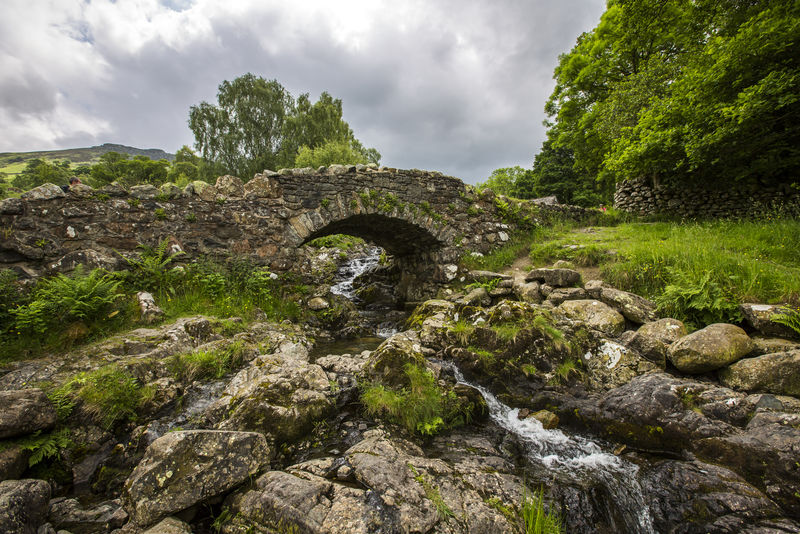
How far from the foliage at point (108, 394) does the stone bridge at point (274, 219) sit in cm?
366

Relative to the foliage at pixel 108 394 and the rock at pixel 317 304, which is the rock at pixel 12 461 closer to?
the foliage at pixel 108 394

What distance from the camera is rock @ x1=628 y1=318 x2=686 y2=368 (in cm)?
430

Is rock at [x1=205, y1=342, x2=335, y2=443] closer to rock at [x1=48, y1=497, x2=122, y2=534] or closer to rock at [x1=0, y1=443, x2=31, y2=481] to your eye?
rock at [x1=48, y1=497, x2=122, y2=534]

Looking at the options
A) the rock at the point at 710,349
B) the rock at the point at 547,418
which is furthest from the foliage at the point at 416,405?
the rock at the point at 710,349

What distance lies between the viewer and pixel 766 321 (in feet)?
13.3

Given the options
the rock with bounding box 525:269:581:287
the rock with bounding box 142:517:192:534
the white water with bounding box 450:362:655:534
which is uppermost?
the rock with bounding box 525:269:581:287

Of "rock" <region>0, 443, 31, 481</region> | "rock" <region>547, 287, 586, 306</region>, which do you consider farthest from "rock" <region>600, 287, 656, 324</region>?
"rock" <region>0, 443, 31, 481</region>

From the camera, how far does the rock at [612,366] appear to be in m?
4.29

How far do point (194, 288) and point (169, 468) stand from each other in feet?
17.8

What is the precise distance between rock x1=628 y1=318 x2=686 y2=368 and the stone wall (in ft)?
21.1

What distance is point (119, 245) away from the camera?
6.42 meters

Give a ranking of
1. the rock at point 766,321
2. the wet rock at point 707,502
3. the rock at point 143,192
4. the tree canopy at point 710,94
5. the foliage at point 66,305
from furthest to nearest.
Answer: the rock at point 143,192 < the tree canopy at point 710,94 < the foliage at point 66,305 < the rock at point 766,321 < the wet rock at point 707,502

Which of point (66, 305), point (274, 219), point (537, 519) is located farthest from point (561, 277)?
point (66, 305)

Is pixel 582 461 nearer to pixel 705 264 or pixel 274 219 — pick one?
pixel 705 264
